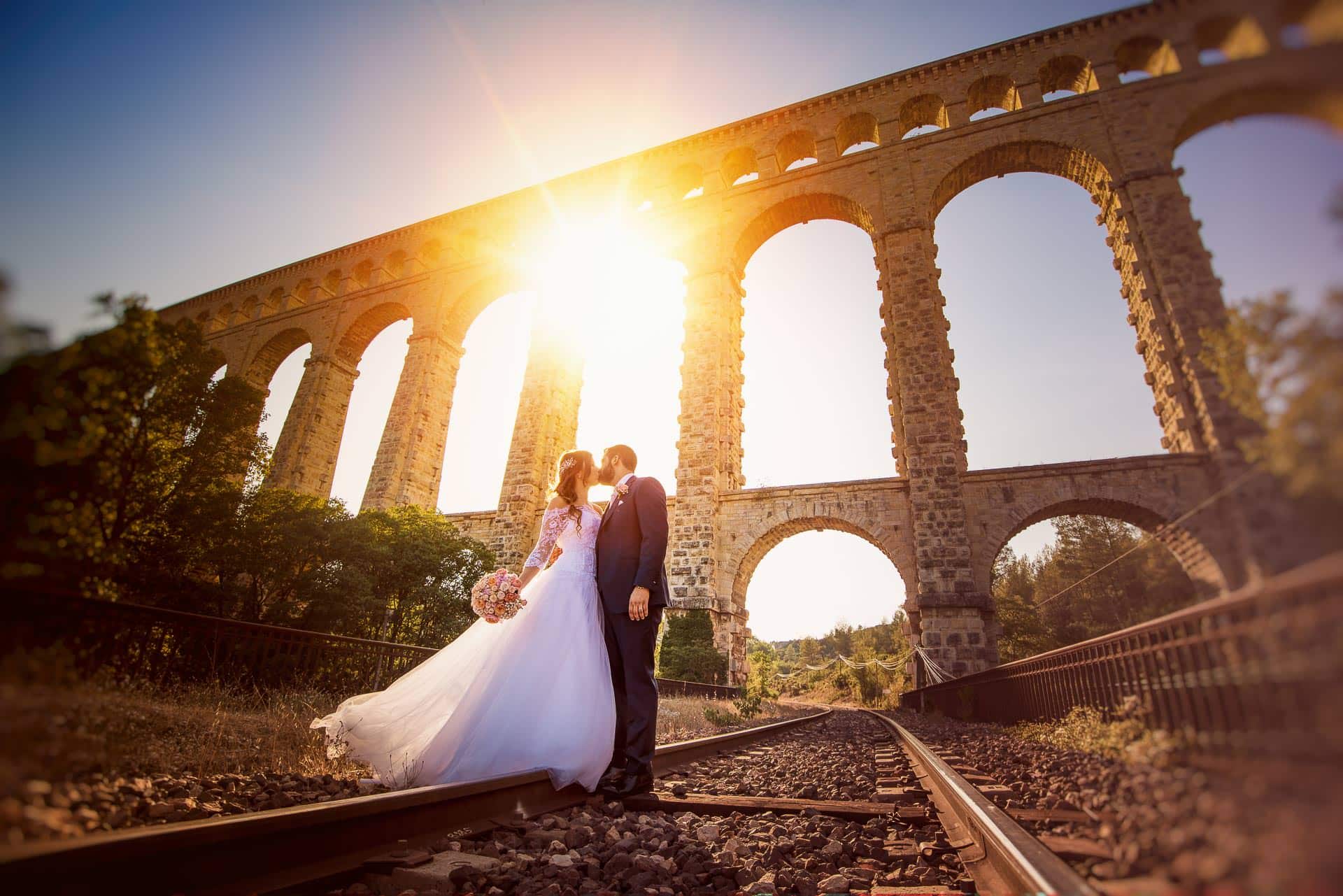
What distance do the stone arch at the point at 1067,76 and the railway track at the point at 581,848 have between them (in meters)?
18.8

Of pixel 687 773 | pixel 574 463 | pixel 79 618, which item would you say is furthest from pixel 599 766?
pixel 79 618

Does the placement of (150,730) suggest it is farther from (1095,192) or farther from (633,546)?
(1095,192)

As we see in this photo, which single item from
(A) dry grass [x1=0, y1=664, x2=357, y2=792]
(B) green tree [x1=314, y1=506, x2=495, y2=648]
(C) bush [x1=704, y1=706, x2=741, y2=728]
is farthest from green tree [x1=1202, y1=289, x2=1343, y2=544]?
(B) green tree [x1=314, y1=506, x2=495, y2=648]

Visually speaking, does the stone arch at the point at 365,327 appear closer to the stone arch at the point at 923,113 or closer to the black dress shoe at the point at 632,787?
the stone arch at the point at 923,113

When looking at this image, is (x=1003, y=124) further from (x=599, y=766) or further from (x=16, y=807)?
(x=16, y=807)

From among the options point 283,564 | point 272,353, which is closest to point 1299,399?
point 283,564

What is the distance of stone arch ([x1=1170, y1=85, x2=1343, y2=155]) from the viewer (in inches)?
24.5

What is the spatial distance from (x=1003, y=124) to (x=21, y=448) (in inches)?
753

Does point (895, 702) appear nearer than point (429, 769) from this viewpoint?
No

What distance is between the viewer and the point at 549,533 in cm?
366

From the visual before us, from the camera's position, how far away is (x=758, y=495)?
14.5 meters

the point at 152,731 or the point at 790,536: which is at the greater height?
the point at 790,536

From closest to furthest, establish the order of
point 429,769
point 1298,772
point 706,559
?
point 1298,772 < point 429,769 < point 706,559

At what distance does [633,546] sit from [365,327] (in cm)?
2297
